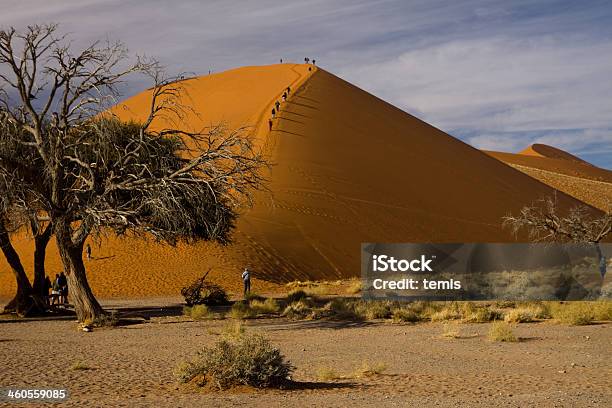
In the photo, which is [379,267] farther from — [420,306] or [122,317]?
[122,317]

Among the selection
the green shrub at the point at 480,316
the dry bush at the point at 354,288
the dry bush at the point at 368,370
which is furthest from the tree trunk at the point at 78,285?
the dry bush at the point at 354,288

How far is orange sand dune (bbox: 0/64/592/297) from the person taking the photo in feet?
113

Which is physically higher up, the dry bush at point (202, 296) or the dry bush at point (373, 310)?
the dry bush at point (202, 296)

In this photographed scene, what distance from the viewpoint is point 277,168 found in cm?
4456

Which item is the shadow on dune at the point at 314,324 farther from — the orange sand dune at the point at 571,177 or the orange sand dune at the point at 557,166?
the orange sand dune at the point at 557,166

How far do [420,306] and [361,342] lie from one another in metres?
7.30

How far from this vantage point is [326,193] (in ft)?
141

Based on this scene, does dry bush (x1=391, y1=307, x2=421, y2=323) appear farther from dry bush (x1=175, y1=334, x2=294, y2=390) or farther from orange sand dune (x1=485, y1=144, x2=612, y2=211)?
orange sand dune (x1=485, y1=144, x2=612, y2=211)

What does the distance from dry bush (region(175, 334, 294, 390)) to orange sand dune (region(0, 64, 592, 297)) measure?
1678cm

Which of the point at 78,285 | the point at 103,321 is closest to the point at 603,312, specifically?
the point at 103,321
